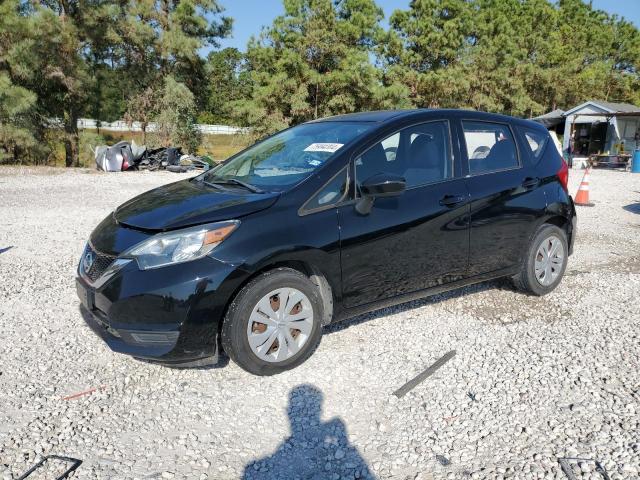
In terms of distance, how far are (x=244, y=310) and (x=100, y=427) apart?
3.30 feet

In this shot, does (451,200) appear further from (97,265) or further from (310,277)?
(97,265)

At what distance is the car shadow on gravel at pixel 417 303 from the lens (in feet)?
13.7


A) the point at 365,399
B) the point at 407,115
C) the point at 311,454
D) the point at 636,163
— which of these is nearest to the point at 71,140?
the point at 407,115

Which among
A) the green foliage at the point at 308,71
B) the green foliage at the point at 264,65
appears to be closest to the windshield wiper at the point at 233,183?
the green foliage at the point at 264,65

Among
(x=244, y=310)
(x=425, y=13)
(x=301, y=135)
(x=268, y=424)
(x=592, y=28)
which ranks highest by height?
(x=592, y=28)

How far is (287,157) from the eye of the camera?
3.94m

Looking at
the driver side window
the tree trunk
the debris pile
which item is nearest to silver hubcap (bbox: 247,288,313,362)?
the driver side window

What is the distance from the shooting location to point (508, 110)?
37.7 metres

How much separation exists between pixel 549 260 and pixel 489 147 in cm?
130

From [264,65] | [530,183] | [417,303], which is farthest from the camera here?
[264,65]

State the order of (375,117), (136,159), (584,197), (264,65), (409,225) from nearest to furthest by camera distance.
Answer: (409,225)
(375,117)
(584,197)
(136,159)
(264,65)

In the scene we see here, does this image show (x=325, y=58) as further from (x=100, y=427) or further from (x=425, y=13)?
(x=100, y=427)

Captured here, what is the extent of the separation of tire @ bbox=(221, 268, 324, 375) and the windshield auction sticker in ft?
3.20

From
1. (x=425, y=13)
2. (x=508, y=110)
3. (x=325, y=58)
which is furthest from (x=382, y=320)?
(x=508, y=110)
